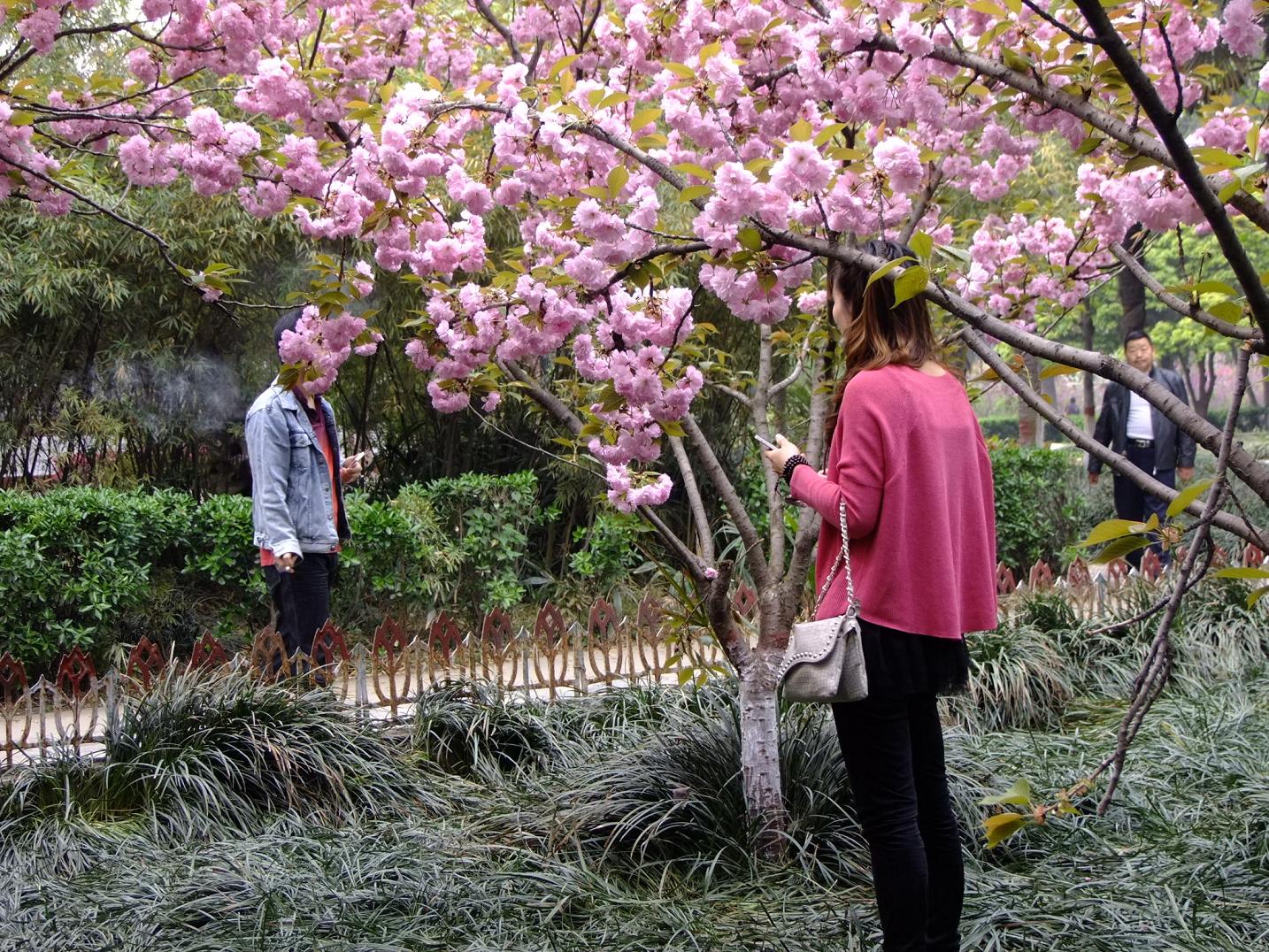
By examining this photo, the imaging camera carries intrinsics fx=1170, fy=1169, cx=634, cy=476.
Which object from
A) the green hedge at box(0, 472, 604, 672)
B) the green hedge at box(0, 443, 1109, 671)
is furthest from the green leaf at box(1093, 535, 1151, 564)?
the green hedge at box(0, 472, 604, 672)

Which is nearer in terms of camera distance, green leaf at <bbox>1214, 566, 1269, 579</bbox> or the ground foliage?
green leaf at <bbox>1214, 566, 1269, 579</bbox>

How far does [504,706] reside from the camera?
12.2ft

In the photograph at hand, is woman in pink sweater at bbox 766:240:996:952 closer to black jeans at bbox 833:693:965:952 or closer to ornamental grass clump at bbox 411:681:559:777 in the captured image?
black jeans at bbox 833:693:965:952

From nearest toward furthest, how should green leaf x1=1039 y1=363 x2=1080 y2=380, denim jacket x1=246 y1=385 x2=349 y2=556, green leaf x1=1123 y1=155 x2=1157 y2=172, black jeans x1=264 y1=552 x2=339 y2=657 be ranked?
1. green leaf x1=1039 y1=363 x2=1080 y2=380
2. green leaf x1=1123 y1=155 x2=1157 y2=172
3. denim jacket x1=246 y1=385 x2=349 y2=556
4. black jeans x1=264 y1=552 x2=339 y2=657

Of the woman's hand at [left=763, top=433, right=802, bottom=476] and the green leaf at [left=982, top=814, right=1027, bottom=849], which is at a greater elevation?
the woman's hand at [left=763, top=433, right=802, bottom=476]

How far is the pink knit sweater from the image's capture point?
190 centimetres

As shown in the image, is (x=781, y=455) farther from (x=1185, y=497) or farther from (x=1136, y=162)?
(x=1185, y=497)

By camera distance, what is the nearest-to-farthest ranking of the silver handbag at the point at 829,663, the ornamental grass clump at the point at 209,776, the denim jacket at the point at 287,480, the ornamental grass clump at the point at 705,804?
the silver handbag at the point at 829,663 → the ornamental grass clump at the point at 705,804 → the ornamental grass clump at the point at 209,776 → the denim jacket at the point at 287,480

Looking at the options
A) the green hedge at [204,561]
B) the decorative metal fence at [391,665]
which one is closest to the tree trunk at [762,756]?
the decorative metal fence at [391,665]

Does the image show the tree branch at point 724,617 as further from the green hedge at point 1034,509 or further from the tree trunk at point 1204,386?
the tree trunk at point 1204,386

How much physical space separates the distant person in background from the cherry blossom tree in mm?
774

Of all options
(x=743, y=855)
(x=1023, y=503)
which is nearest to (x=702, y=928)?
(x=743, y=855)

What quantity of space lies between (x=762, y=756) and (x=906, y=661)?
3.11ft

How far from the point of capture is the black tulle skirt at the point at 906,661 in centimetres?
190
